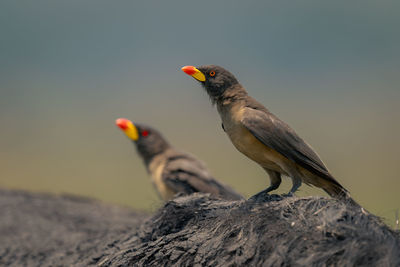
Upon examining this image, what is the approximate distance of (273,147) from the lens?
126 inches

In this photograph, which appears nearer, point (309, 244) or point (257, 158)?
point (309, 244)

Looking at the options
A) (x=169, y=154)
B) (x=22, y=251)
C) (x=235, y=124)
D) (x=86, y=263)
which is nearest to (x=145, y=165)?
(x=169, y=154)

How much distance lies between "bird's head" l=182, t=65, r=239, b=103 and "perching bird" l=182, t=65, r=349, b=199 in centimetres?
16

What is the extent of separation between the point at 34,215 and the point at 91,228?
1.10 meters

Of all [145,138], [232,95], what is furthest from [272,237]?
[145,138]

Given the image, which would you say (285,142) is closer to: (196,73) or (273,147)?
(273,147)

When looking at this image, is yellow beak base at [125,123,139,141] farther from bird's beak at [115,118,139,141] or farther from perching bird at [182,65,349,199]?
perching bird at [182,65,349,199]

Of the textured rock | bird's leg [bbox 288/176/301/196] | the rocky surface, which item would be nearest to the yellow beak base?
the textured rock

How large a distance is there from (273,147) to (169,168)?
10.0 ft

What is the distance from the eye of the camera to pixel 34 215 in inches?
261

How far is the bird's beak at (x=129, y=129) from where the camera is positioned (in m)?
7.06

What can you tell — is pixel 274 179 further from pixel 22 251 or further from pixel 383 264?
pixel 22 251

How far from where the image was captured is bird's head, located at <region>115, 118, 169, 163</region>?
7.03 meters

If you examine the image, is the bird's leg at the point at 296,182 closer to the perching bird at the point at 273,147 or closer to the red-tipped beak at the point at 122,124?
the perching bird at the point at 273,147
